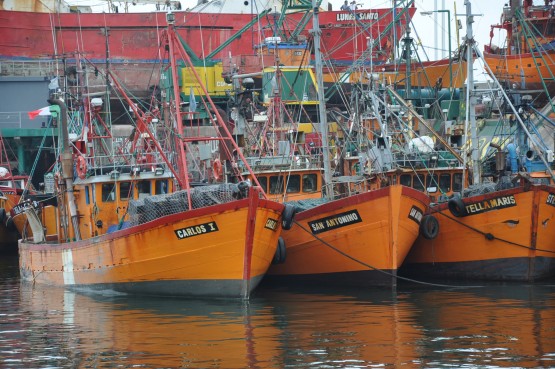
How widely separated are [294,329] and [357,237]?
625 centimetres

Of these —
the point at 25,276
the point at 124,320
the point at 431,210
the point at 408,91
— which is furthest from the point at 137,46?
the point at 124,320

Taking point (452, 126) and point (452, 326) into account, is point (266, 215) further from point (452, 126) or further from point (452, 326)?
point (452, 126)

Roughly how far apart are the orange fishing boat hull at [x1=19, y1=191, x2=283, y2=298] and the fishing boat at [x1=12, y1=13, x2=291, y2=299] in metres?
0.02

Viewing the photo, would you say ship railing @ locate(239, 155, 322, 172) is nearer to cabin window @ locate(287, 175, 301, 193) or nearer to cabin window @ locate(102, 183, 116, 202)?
cabin window @ locate(287, 175, 301, 193)

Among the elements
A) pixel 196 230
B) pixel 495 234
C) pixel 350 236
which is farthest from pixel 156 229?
pixel 495 234

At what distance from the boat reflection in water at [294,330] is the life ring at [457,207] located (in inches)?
89.8

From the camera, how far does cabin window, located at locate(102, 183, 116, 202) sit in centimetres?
2792

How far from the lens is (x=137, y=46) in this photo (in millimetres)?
71875

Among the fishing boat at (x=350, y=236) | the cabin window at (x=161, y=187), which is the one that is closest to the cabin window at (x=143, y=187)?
the cabin window at (x=161, y=187)

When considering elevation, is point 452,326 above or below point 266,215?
below

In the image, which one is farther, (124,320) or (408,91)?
(408,91)

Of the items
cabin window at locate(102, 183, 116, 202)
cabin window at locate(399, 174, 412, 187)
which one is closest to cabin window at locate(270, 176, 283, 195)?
cabin window at locate(399, 174, 412, 187)

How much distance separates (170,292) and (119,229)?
8.01ft

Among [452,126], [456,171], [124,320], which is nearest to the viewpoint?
[124,320]
